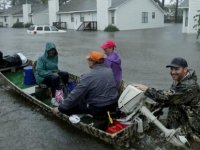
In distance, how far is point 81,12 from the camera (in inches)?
1975

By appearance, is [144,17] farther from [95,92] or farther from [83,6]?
[95,92]

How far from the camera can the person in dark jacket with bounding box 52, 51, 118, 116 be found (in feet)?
21.0

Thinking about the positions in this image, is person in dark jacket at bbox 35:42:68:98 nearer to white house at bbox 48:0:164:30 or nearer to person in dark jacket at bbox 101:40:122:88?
person in dark jacket at bbox 101:40:122:88

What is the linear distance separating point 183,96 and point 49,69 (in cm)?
428

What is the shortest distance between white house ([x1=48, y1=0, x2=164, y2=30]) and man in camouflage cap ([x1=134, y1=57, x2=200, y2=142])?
39067 millimetres

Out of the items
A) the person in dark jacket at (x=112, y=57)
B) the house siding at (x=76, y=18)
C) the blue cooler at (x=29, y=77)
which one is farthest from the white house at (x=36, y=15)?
the person in dark jacket at (x=112, y=57)

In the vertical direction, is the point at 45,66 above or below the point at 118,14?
below

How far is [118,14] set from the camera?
147 feet

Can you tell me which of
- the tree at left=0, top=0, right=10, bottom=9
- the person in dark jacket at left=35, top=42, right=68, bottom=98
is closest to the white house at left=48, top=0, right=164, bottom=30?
the person in dark jacket at left=35, top=42, right=68, bottom=98

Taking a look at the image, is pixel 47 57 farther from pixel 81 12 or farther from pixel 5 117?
pixel 81 12

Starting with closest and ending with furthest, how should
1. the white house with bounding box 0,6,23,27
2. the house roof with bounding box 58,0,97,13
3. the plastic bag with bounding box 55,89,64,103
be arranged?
the plastic bag with bounding box 55,89,64,103
the house roof with bounding box 58,0,97,13
the white house with bounding box 0,6,23,27

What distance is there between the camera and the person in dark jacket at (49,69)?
8648mm

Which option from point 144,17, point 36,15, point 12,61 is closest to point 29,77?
point 12,61

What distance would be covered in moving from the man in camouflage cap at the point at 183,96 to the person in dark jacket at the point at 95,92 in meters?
0.76
